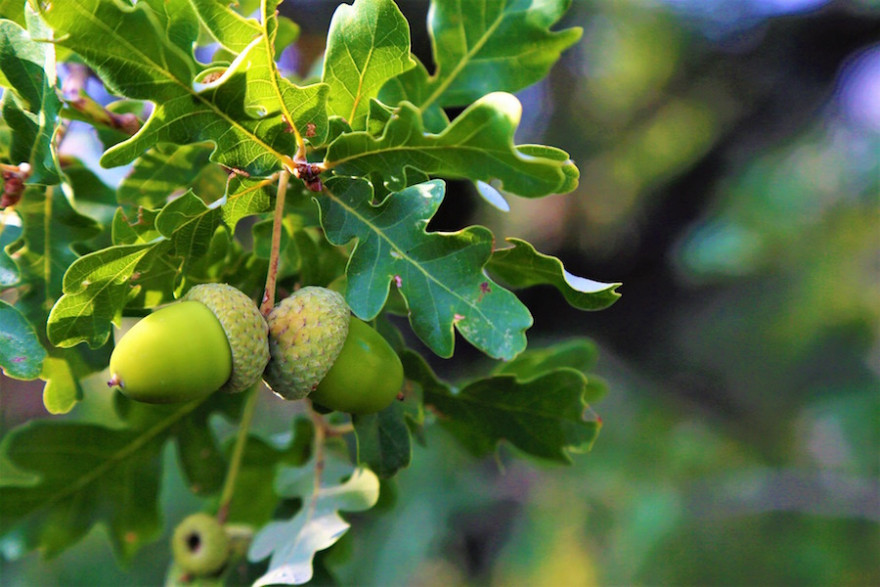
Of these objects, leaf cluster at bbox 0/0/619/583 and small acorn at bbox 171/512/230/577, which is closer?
leaf cluster at bbox 0/0/619/583

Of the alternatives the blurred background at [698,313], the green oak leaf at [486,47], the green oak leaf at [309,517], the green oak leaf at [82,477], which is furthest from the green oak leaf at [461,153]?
the blurred background at [698,313]

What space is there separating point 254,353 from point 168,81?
0.98 feet

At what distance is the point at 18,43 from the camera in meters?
0.80

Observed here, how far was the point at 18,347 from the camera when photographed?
848 mm

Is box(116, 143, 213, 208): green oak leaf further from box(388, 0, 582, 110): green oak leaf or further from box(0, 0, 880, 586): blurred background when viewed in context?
box(0, 0, 880, 586): blurred background

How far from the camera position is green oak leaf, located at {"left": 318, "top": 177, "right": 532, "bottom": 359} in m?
0.81

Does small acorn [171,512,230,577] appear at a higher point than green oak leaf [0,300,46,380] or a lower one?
lower

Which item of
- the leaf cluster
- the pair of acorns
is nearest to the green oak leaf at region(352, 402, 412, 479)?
the leaf cluster

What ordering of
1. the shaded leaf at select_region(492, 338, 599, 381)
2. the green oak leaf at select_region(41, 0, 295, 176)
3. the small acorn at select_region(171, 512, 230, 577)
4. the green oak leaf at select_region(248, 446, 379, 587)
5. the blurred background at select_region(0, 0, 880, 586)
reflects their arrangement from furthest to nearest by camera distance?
the blurred background at select_region(0, 0, 880, 586) → the shaded leaf at select_region(492, 338, 599, 381) → the small acorn at select_region(171, 512, 230, 577) → the green oak leaf at select_region(248, 446, 379, 587) → the green oak leaf at select_region(41, 0, 295, 176)

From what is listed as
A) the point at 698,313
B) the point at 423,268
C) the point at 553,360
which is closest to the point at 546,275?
the point at 423,268

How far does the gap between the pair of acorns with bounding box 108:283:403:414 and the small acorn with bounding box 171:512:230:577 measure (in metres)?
0.57

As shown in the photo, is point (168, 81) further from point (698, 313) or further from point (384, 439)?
point (698, 313)

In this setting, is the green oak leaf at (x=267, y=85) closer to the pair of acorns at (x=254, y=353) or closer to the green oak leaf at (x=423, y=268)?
the green oak leaf at (x=423, y=268)

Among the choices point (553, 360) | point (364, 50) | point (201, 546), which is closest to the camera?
point (364, 50)
